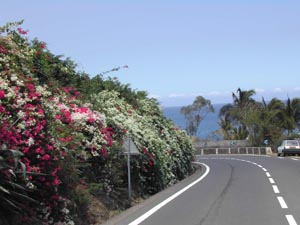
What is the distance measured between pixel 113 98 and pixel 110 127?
4.07 metres

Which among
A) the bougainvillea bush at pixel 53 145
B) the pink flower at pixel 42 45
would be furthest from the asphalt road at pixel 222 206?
the pink flower at pixel 42 45

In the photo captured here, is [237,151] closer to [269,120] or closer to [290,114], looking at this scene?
[269,120]

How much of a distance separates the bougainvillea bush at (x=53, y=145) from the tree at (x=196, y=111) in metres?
75.8

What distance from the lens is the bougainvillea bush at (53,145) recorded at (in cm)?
731

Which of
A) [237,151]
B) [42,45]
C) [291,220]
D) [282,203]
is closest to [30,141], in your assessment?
[291,220]

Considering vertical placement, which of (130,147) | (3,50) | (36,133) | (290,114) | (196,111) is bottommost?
(130,147)

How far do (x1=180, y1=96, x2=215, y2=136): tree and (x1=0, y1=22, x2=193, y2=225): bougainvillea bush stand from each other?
75776mm

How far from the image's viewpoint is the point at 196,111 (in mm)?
91625

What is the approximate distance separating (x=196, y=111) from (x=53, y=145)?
84.1 meters

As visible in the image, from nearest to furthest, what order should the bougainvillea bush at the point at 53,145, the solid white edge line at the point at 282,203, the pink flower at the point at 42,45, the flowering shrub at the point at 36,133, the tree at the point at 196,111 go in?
the bougainvillea bush at the point at 53,145 < the flowering shrub at the point at 36,133 < the solid white edge line at the point at 282,203 < the pink flower at the point at 42,45 < the tree at the point at 196,111

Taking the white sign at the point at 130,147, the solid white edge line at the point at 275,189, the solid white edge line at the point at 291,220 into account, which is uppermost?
the white sign at the point at 130,147

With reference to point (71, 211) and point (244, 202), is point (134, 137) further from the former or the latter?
point (71, 211)

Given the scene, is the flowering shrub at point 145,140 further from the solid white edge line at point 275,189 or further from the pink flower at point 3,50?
the pink flower at point 3,50

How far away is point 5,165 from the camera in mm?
6547
